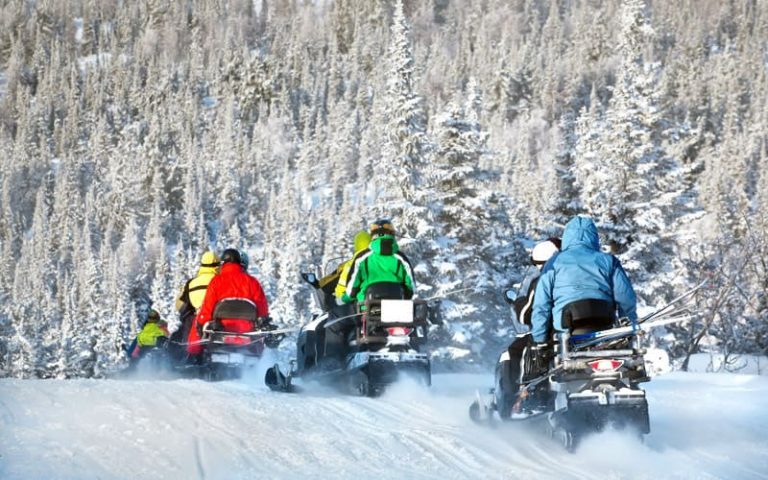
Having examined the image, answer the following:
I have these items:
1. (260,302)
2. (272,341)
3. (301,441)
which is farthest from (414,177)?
(301,441)

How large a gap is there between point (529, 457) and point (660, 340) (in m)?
21.4

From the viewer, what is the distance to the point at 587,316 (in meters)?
6.34

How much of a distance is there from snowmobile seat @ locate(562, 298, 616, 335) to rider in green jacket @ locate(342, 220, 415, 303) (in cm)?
373

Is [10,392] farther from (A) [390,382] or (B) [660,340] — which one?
(B) [660,340]

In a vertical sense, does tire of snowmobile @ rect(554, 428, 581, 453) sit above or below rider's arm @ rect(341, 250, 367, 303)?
below

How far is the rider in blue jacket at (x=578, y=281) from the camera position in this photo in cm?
A: 642

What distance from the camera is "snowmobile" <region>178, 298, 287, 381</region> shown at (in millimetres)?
10977

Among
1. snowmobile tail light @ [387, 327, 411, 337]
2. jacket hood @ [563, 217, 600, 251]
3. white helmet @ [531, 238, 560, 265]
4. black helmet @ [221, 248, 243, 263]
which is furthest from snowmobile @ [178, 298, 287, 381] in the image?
jacket hood @ [563, 217, 600, 251]

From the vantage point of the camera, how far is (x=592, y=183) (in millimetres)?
27797

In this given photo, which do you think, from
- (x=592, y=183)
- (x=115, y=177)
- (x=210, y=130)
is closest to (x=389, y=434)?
(x=592, y=183)

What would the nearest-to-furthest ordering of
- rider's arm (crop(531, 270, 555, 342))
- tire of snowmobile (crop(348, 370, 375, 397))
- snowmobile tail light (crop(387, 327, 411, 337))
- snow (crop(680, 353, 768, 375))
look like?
rider's arm (crop(531, 270, 555, 342)) < tire of snowmobile (crop(348, 370, 375, 397)) < snowmobile tail light (crop(387, 327, 411, 337)) < snow (crop(680, 353, 768, 375))

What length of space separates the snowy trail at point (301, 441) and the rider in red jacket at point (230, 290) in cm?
301

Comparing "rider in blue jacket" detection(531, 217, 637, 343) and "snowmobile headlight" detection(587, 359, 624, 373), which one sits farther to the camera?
"rider in blue jacket" detection(531, 217, 637, 343)

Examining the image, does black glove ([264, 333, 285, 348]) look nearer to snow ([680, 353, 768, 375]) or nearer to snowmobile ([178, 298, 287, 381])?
snowmobile ([178, 298, 287, 381])
